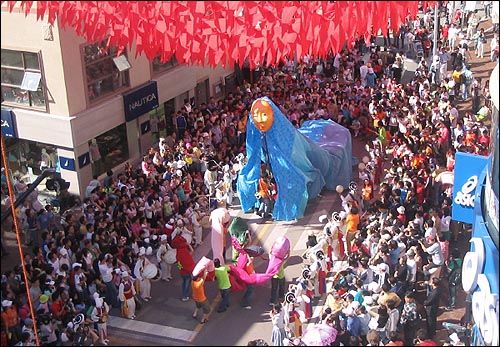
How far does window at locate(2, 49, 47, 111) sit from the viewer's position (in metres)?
16.8

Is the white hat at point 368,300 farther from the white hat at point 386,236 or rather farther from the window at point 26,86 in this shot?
the window at point 26,86

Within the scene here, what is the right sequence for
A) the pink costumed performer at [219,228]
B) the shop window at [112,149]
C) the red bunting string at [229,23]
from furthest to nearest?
the shop window at [112,149] → the pink costumed performer at [219,228] → the red bunting string at [229,23]

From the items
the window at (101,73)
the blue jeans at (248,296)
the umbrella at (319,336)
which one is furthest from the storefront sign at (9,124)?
the umbrella at (319,336)

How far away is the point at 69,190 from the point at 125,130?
2697mm

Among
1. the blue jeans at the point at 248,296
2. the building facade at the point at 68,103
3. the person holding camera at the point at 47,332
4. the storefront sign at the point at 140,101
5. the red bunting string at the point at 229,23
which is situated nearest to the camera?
the red bunting string at the point at 229,23

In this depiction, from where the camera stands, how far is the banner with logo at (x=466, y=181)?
11617 mm

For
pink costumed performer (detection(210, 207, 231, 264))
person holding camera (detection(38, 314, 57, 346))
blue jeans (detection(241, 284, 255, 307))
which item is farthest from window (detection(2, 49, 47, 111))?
blue jeans (detection(241, 284, 255, 307))

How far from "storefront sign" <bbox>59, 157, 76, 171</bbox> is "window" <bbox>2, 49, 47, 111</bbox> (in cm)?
125

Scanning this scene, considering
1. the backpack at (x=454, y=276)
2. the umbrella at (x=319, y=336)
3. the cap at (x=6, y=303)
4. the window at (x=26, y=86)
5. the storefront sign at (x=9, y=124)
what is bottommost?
the backpack at (x=454, y=276)

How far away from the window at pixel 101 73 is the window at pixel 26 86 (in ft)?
3.72

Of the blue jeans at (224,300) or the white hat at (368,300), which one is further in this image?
the blue jeans at (224,300)

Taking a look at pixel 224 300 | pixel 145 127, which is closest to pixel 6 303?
pixel 224 300

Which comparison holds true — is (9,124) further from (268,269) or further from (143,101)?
(268,269)

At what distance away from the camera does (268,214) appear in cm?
1688
